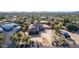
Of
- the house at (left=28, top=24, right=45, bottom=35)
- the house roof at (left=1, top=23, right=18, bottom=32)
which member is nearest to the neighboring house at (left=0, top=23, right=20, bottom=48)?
the house roof at (left=1, top=23, right=18, bottom=32)

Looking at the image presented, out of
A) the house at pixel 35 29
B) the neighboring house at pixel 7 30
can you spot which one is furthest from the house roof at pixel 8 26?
the house at pixel 35 29

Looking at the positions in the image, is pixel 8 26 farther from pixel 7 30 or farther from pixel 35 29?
pixel 35 29

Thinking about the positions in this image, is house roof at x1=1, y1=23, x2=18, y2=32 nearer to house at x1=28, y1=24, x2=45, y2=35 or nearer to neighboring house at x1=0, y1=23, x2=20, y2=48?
neighboring house at x1=0, y1=23, x2=20, y2=48

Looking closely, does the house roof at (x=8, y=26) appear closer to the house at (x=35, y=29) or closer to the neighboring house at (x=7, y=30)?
the neighboring house at (x=7, y=30)

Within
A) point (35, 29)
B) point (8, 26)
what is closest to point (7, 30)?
point (8, 26)
